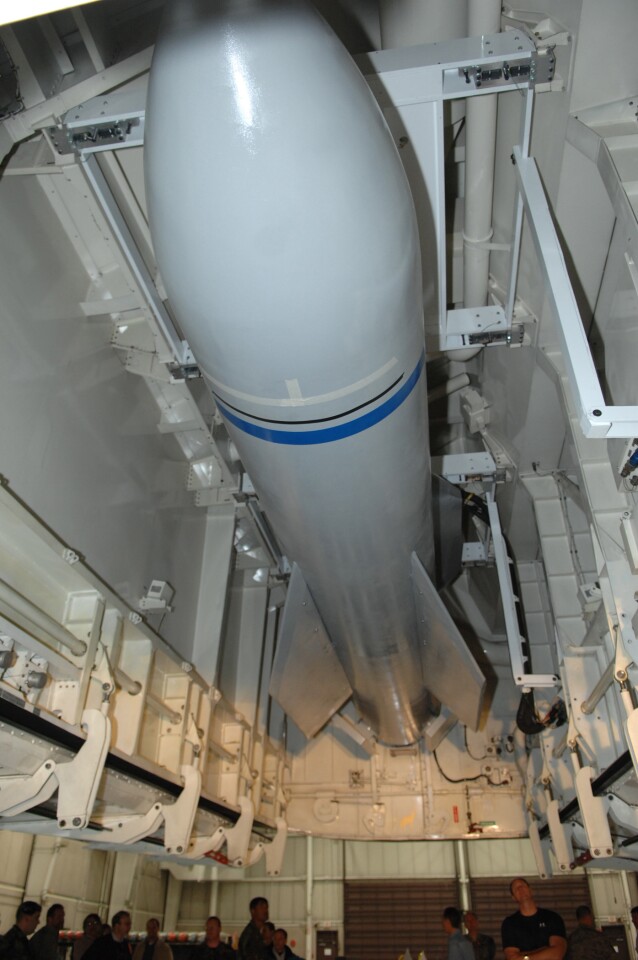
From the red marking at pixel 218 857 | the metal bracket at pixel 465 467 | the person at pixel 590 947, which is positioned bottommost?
the person at pixel 590 947

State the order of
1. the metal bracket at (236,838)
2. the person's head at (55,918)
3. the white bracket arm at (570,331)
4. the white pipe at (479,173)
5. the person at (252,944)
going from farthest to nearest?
the metal bracket at (236,838), the person at (252,944), the person's head at (55,918), the white pipe at (479,173), the white bracket arm at (570,331)

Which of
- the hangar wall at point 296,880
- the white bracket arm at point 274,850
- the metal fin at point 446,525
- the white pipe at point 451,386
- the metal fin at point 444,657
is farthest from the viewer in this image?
the hangar wall at point 296,880

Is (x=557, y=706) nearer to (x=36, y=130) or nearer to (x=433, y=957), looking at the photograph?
(x=433, y=957)

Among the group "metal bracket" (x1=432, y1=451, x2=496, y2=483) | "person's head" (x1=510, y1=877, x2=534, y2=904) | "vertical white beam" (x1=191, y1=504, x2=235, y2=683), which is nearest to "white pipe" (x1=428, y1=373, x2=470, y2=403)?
"metal bracket" (x1=432, y1=451, x2=496, y2=483)

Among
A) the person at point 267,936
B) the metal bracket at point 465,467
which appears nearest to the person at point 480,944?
the person at point 267,936

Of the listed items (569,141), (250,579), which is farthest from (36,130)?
(250,579)

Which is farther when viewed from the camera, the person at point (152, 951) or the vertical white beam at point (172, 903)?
the vertical white beam at point (172, 903)

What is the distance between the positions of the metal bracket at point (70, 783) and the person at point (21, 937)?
172 centimetres

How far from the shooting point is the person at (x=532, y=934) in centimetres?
443

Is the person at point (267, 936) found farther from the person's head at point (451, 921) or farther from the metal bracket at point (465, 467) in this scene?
the metal bracket at point (465, 467)

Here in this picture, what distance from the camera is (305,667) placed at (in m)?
5.39

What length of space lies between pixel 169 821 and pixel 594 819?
2.75 meters

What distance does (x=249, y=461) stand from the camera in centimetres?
319

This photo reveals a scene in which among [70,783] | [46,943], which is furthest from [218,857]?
[70,783]
